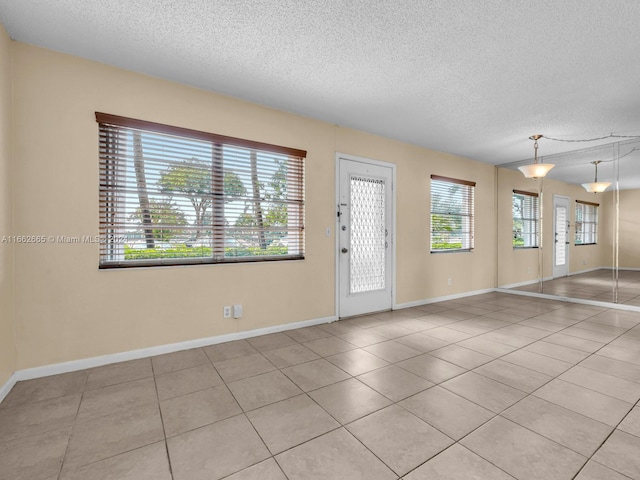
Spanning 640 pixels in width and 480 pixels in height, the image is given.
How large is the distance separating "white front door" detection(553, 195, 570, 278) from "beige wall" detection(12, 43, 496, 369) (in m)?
4.31

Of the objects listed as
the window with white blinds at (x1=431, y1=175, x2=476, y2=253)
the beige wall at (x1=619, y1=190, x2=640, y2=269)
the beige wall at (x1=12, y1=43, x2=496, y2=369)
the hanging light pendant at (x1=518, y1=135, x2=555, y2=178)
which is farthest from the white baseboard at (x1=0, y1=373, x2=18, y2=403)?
the beige wall at (x1=619, y1=190, x2=640, y2=269)

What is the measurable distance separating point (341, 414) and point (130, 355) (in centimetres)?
200

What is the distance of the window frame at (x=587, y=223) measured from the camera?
499 cm

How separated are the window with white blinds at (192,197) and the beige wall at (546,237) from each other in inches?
175

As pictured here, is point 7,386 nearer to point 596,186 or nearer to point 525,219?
point 525,219

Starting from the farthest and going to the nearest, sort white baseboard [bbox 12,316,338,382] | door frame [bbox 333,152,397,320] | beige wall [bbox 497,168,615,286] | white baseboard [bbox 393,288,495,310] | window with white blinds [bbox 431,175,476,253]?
window with white blinds [bbox 431,175,476,253] < beige wall [bbox 497,168,615,286] < white baseboard [bbox 393,288,495,310] < door frame [bbox 333,152,397,320] < white baseboard [bbox 12,316,338,382]

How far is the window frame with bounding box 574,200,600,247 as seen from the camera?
499 centimetres

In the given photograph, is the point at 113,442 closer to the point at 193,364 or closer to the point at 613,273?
the point at 193,364

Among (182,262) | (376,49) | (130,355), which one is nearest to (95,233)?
(182,262)

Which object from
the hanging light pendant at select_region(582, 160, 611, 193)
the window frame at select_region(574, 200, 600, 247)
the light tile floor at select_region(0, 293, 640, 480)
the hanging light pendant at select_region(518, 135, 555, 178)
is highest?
the hanging light pendant at select_region(518, 135, 555, 178)

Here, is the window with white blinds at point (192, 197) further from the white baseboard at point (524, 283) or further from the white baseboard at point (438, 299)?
the white baseboard at point (524, 283)

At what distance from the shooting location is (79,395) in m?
2.12

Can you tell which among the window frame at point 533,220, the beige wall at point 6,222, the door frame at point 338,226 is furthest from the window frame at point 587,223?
the beige wall at point 6,222

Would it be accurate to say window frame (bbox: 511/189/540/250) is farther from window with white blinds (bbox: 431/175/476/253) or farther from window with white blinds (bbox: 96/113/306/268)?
window with white blinds (bbox: 96/113/306/268)
